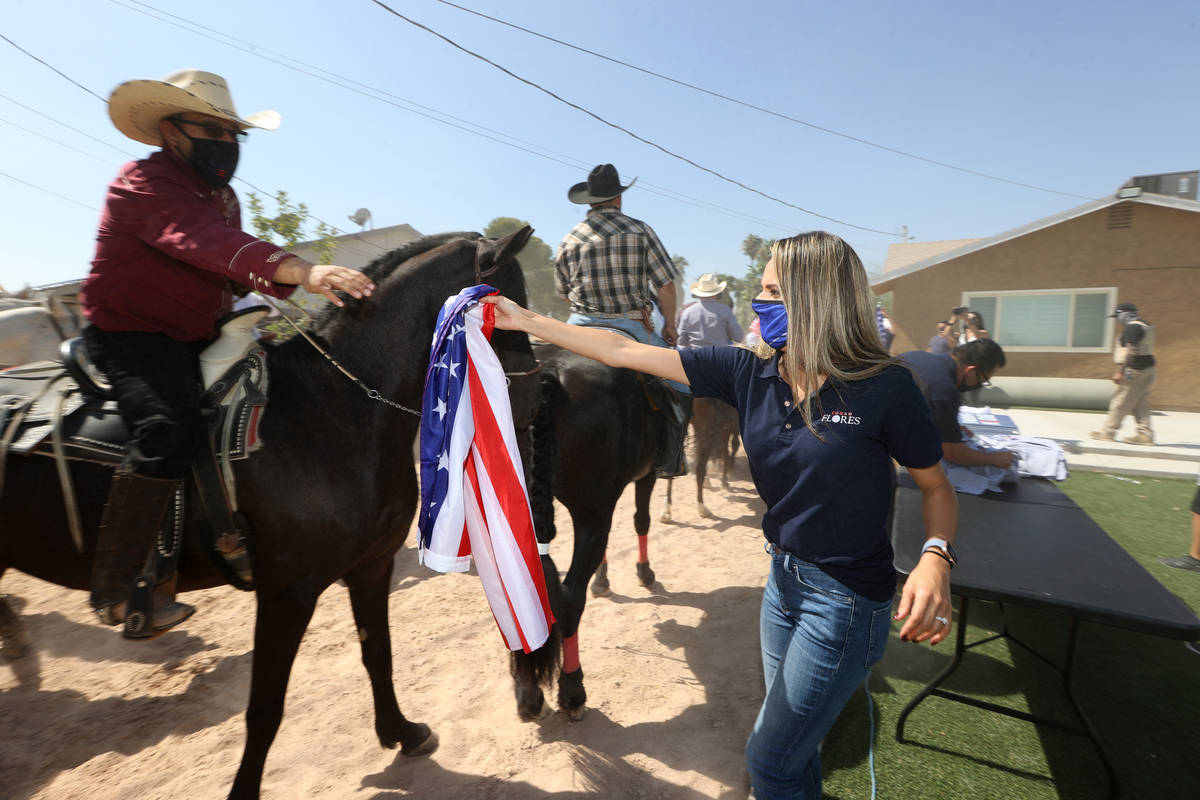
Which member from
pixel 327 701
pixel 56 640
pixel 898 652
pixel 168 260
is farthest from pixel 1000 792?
pixel 56 640

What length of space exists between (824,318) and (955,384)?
330cm

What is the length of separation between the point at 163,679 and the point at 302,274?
3.43m

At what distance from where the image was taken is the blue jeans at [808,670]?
1746 mm

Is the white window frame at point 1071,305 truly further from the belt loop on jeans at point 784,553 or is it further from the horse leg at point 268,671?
the horse leg at point 268,671

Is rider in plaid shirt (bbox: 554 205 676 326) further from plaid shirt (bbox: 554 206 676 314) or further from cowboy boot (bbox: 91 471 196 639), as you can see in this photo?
cowboy boot (bbox: 91 471 196 639)

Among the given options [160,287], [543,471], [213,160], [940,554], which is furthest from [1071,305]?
[160,287]

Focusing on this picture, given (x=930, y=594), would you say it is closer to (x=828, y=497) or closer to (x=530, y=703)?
(x=828, y=497)

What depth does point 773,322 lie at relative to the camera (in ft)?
6.55

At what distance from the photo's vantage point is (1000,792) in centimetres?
274

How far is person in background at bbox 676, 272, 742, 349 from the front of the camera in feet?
25.9

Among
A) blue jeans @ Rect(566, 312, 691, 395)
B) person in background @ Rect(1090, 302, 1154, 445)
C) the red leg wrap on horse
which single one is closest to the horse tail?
the red leg wrap on horse

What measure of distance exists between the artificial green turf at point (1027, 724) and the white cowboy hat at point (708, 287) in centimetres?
534

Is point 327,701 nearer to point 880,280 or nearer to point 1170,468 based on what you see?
point 1170,468

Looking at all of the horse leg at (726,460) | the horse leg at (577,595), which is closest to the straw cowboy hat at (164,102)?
the horse leg at (577,595)
